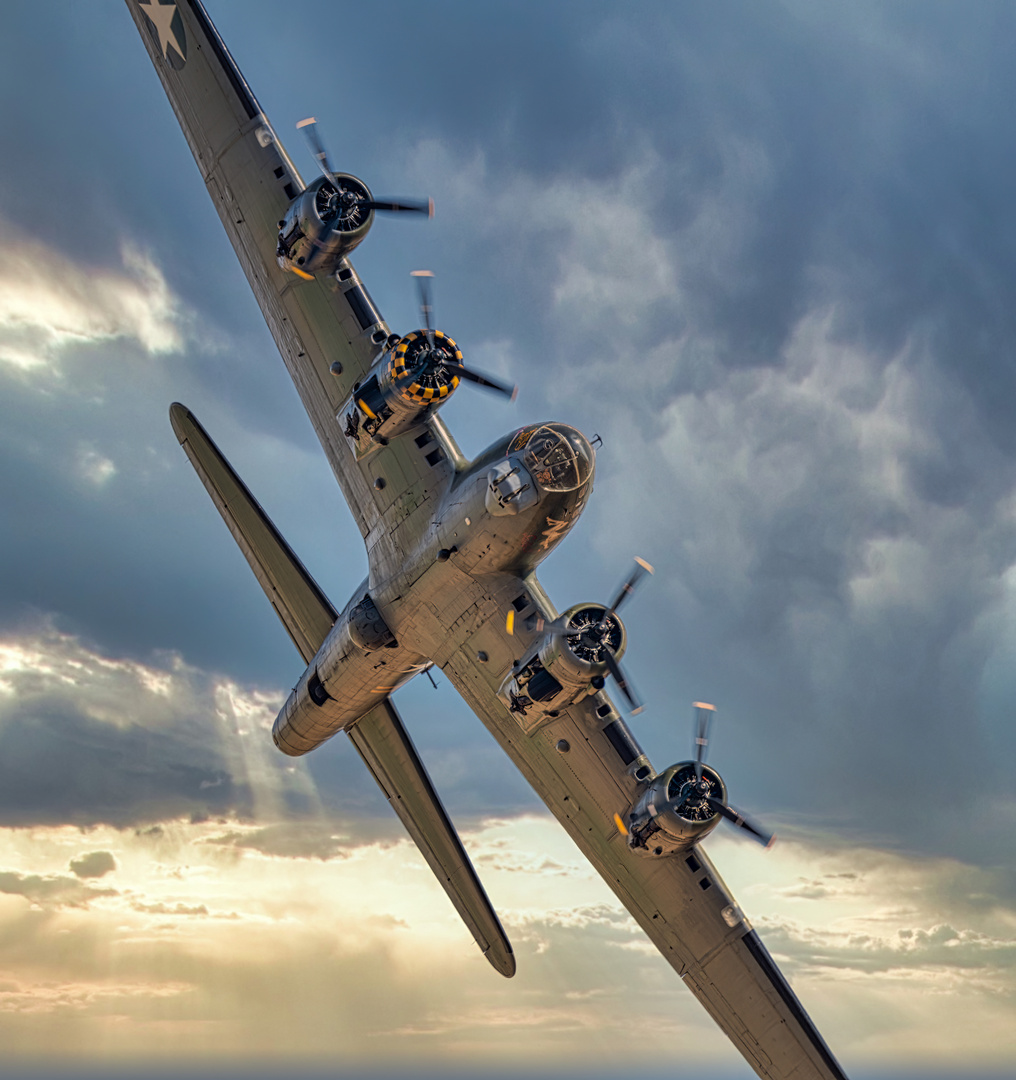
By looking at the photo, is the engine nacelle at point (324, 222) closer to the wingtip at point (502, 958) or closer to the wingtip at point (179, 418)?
the wingtip at point (179, 418)

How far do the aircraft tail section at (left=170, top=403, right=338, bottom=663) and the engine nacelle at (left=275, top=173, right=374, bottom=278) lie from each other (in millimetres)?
6978

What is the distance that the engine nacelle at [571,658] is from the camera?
24.2 meters

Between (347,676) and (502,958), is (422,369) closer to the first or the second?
(347,676)

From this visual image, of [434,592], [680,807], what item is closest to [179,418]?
[434,592]

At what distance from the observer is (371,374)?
26.3 metres

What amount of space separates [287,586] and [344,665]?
13.3 ft

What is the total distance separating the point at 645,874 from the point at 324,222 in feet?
68.8

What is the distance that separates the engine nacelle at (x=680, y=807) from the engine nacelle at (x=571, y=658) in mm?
3472

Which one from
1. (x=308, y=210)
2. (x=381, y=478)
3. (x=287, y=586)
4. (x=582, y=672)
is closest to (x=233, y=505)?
(x=287, y=586)

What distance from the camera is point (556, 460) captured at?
A: 24.0 meters

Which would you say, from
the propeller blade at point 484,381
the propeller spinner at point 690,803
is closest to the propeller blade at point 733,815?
the propeller spinner at point 690,803

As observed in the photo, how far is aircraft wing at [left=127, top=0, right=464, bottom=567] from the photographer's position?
27.5 metres

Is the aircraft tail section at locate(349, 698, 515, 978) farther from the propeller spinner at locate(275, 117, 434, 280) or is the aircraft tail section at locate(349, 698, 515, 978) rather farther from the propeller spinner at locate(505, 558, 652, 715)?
the propeller spinner at locate(275, 117, 434, 280)

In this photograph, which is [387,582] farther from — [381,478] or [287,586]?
[287,586]
